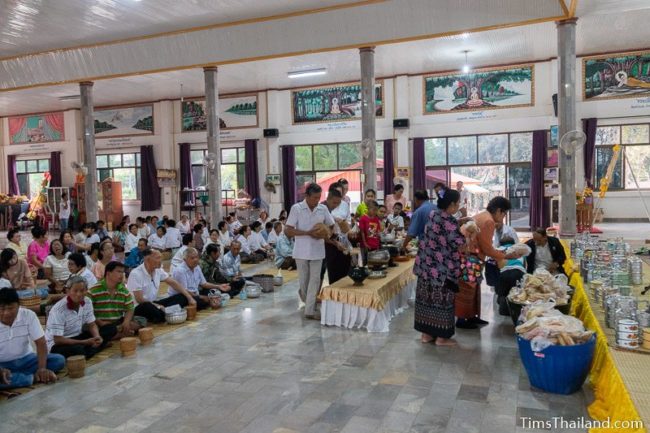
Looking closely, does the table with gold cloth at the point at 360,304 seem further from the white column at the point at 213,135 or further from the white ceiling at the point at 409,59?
the white column at the point at 213,135

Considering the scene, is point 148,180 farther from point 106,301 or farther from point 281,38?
point 106,301

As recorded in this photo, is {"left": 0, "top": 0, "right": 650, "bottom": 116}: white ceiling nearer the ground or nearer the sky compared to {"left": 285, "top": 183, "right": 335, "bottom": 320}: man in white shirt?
nearer the sky

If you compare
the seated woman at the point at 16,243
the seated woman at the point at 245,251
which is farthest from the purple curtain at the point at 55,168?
the seated woman at the point at 16,243

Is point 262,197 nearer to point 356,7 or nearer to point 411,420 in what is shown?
point 356,7

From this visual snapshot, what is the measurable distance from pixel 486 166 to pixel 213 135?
24.7ft

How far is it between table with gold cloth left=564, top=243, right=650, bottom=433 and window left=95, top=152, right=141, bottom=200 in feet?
57.7

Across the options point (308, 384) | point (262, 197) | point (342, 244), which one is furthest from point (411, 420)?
point (262, 197)

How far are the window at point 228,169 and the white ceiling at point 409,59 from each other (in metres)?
1.97

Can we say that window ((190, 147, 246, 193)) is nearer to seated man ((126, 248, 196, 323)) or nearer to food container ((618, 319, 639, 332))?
seated man ((126, 248, 196, 323))

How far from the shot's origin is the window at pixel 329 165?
16.5 metres

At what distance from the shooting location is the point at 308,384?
12.7 ft

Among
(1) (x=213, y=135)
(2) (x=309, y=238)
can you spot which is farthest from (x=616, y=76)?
(2) (x=309, y=238)

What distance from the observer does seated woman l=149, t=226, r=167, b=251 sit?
11.1 metres

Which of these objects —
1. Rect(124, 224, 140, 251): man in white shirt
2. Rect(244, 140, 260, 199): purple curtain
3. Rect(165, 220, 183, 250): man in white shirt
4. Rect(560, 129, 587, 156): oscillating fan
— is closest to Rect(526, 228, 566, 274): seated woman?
Rect(560, 129, 587, 156): oscillating fan
